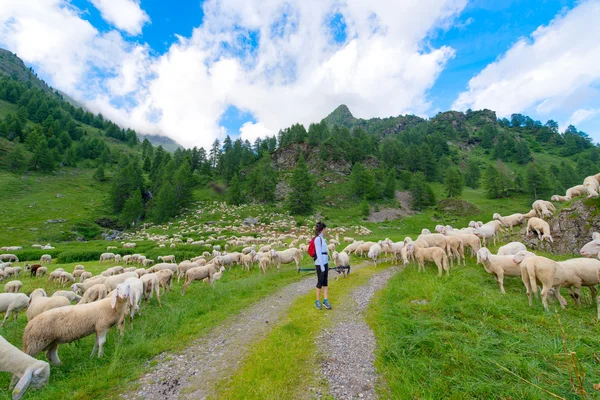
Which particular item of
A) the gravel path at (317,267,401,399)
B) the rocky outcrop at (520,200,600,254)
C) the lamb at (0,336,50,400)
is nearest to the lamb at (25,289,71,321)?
the lamb at (0,336,50,400)

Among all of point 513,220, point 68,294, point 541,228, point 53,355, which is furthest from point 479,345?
point 513,220

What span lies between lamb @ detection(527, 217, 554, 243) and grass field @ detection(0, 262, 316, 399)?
616 inches

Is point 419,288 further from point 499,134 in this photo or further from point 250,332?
point 499,134

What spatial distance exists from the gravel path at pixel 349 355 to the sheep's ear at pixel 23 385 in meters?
6.28

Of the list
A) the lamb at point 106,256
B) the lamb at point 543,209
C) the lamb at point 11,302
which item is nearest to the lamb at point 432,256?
the lamb at point 543,209

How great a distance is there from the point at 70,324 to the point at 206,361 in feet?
12.8

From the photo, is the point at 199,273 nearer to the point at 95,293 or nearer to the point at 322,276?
the point at 95,293

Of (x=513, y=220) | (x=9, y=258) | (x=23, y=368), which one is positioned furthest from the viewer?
(x=9, y=258)

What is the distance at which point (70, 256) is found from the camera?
28.1m

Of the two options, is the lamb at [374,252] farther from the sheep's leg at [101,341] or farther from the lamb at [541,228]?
the sheep's leg at [101,341]

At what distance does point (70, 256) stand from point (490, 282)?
129 ft

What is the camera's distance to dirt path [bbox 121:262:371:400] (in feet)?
16.6

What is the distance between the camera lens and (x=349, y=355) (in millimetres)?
5895

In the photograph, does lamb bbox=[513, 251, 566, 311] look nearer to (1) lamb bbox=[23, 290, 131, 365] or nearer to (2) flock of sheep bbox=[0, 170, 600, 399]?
(2) flock of sheep bbox=[0, 170, 600, 399]
